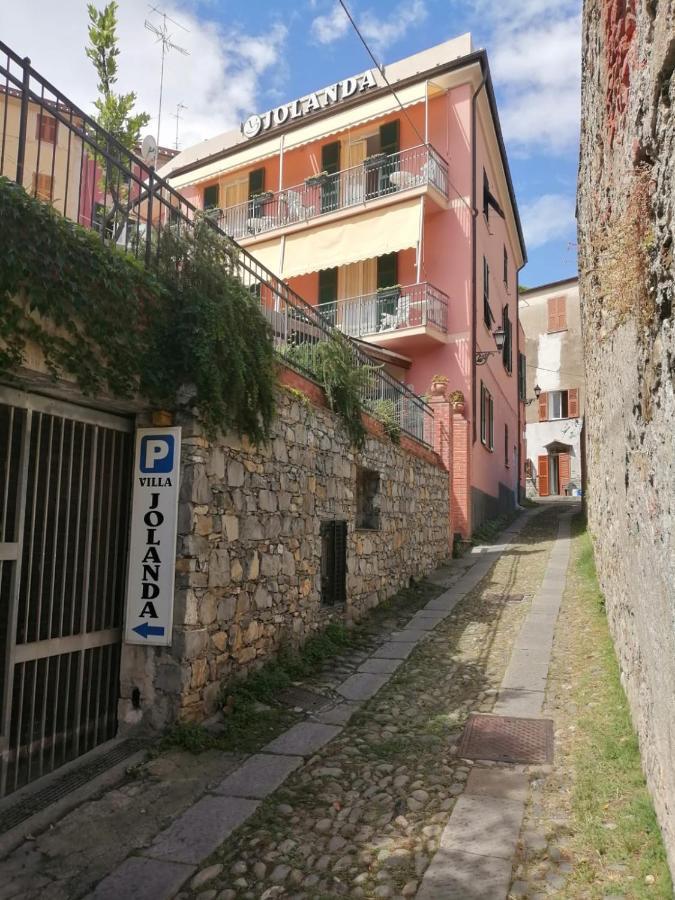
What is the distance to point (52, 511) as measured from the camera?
4219 millimetres

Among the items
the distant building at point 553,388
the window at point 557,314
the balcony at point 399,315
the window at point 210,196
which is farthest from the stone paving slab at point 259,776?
the window at point 557,314

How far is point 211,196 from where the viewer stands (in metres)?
20.3

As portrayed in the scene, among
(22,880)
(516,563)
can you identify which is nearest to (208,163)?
(516,563)

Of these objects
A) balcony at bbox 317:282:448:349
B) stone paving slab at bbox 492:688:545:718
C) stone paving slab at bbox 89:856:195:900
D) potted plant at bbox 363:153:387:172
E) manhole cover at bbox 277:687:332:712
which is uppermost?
potted plant at bbox 363:153:387:172

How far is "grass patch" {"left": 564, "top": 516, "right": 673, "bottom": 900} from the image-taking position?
2.97 meters

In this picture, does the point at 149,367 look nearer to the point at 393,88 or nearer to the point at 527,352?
the point at 393,88

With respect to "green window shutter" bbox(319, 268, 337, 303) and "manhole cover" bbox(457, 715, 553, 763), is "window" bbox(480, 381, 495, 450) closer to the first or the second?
"green window shutter" bbox(319, 268, 337, 303)

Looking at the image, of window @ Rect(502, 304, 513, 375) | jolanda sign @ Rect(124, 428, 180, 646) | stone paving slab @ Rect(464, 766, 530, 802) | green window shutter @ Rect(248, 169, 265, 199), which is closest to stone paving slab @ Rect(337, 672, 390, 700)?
stone paving slab @ Rect(464, 766, 530, 802)

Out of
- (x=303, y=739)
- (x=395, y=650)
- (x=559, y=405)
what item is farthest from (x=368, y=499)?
(x=559, y=405)

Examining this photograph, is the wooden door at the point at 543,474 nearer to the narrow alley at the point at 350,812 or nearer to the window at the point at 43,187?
the narrow alley at the point at 350,812

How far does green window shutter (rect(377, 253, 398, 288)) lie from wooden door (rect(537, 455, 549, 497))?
17450 millimetres

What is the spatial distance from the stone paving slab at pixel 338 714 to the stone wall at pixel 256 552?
0.74 meters

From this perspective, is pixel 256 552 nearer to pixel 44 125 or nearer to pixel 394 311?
pixel 44 125

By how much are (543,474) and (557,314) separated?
291 inches
